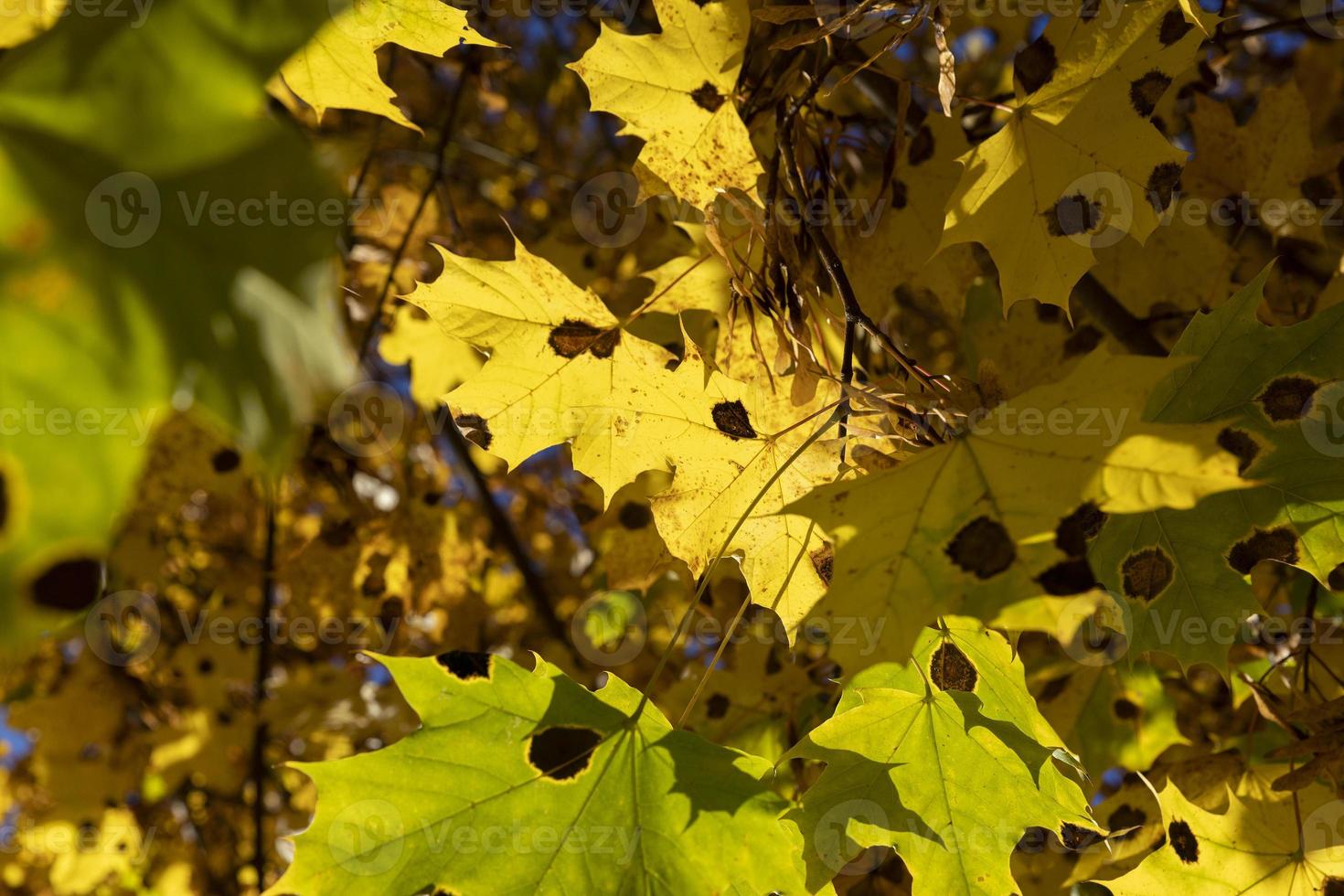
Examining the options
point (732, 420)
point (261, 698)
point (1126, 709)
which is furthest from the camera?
point (261, 698)

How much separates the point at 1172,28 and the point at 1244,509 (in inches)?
32.7

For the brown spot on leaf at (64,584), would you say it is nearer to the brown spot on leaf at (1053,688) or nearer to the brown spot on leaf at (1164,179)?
the brown spot on leaf at (1164,179)

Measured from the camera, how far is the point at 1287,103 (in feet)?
7.44

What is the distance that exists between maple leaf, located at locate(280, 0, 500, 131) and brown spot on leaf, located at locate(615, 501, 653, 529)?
1090mm

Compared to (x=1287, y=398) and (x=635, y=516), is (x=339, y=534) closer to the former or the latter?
(x=635, y=516)

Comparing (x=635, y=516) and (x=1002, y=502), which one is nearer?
(x=1002, y=502)

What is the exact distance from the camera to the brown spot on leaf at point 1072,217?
61.9 inches

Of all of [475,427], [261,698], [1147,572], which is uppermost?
[1147,572]

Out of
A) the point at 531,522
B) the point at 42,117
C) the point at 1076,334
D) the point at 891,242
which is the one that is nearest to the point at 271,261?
the point at 42,117

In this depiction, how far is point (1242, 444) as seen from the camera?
1382 millimetres

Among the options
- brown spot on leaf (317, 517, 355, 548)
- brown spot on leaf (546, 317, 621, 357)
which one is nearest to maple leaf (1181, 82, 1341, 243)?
brown spot on leaf (546, 317, 621, 357)

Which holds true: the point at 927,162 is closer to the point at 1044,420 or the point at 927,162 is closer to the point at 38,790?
the point at 1044,420

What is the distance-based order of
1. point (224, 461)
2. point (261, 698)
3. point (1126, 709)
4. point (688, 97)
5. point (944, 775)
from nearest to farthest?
point (944, 775) → point (688, 97) → point (1126, 709) → point (224, 461) → point (261, 698)

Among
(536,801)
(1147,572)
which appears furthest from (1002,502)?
(536,801)
